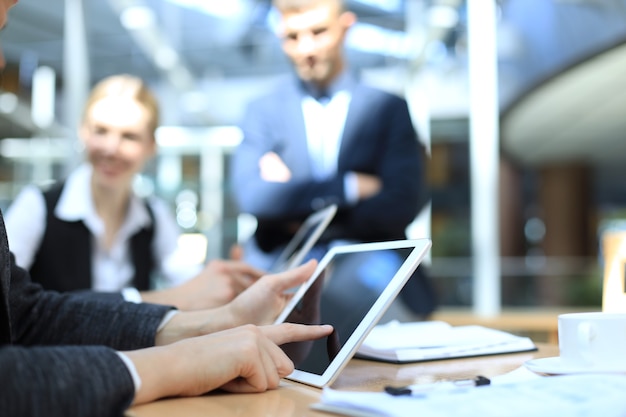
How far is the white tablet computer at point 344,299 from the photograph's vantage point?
0.94 metres

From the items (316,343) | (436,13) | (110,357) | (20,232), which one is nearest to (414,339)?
(316,343)

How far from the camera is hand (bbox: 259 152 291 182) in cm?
232

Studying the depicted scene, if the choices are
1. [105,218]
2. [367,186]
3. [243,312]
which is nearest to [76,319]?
[243,312]

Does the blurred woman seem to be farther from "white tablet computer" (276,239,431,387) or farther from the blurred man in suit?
"white tablet computer" (276,239,431,387)

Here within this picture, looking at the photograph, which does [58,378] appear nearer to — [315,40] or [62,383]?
[62,383]

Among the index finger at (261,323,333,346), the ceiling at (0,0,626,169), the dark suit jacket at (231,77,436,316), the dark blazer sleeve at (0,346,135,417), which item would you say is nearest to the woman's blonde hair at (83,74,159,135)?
the dark suit jacket at (231,77,436,316)

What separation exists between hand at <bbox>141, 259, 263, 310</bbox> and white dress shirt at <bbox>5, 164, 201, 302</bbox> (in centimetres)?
84

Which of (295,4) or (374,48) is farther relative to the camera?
(374,48)

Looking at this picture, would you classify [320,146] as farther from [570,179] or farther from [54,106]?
[570,179]

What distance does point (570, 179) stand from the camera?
14.0 metres

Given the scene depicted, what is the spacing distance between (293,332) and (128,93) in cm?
198

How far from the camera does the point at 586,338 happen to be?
0.92 m

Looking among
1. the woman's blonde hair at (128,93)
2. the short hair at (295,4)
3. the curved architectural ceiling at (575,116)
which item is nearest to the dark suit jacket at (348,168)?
the short hair at (295,4)

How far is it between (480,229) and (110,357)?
740cm
